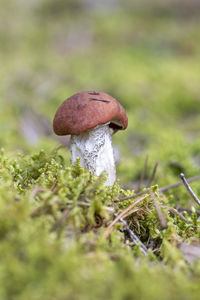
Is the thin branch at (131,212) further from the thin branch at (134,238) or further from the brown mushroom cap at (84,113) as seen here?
the brown mushroom cap at (84,113)

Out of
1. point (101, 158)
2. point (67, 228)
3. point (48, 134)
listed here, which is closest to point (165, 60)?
point (48, 134)

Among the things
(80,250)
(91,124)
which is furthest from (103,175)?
(80,250)

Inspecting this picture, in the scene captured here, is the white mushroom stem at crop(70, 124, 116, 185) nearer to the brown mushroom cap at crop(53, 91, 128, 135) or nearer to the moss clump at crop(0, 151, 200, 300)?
the brown mushroom cap at crop(53, 91, 128, 135)

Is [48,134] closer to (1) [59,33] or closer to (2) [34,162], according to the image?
(2) [34,162]

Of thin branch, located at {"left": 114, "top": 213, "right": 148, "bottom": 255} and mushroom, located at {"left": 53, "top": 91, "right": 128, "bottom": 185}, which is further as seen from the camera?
mushroom, located at {"left": 53, "top": 91, "right": 128, "bottom": 185}

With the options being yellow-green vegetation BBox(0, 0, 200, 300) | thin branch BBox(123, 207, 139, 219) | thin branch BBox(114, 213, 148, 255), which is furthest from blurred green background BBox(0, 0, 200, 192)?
thin branch BBox(114, 213, 148, 255)

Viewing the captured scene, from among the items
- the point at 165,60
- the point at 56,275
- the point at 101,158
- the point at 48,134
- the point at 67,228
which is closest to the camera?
the point at 56,275

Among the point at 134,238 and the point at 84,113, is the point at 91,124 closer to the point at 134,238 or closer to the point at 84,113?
the point at 84,113
